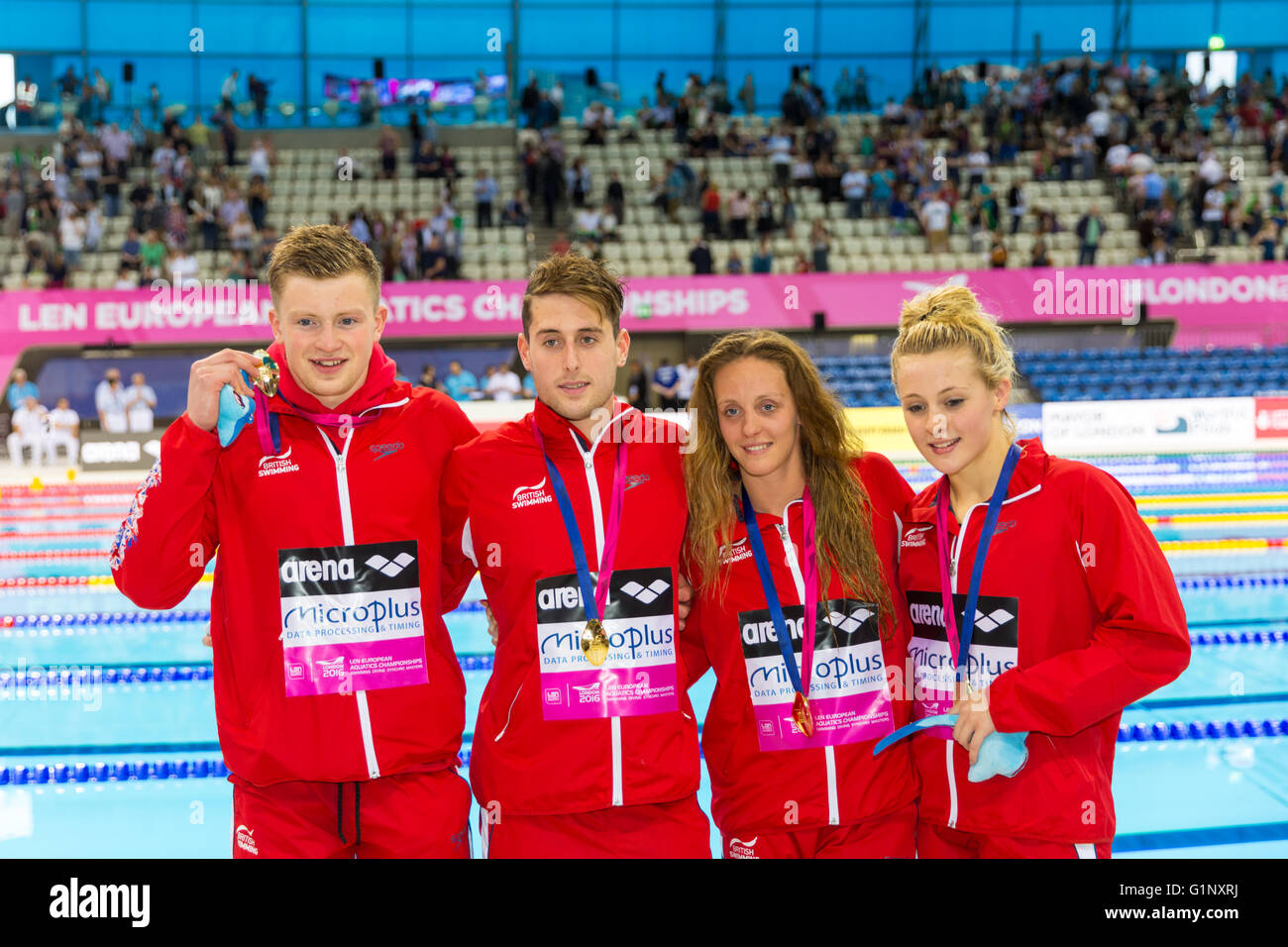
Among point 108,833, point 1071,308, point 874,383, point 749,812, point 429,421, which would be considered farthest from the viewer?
point 1071,308

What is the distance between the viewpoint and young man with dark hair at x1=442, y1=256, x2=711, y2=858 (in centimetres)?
208

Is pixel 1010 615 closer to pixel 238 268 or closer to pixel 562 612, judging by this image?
pixel 562 612

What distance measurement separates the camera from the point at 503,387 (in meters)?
14.1

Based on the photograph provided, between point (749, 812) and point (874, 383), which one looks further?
point (874, 383)

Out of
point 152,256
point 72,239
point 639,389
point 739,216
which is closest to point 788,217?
point 739,216

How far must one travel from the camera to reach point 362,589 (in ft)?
7.07

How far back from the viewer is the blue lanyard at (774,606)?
2160 millimetres

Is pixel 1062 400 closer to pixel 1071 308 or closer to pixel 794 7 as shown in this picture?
pixel 1071 308

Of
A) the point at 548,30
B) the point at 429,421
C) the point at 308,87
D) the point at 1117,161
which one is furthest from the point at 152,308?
the point at 1117,161

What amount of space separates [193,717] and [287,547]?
3.36 metres

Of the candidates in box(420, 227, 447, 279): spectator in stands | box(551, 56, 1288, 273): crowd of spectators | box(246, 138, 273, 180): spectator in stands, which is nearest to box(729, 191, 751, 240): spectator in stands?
box(551, 56, 1288, 273): crowd of spectators

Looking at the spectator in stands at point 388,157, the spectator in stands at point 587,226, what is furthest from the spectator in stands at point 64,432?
the spectator in stands at point 587,226

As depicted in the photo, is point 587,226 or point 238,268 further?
point 587,226
